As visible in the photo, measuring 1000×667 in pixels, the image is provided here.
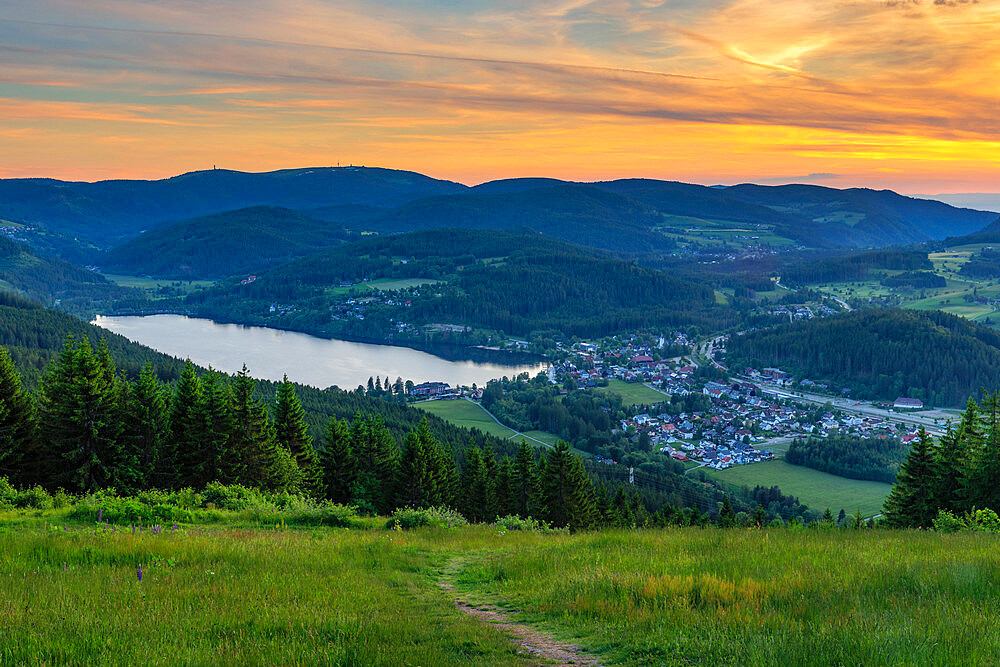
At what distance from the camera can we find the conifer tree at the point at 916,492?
28.3 metres

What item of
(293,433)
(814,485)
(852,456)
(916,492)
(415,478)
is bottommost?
(814,485)

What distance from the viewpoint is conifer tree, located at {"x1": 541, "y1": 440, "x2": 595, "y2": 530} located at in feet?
122

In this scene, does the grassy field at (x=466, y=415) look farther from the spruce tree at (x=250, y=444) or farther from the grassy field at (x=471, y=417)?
the spruce tree at (x=250, y=444)

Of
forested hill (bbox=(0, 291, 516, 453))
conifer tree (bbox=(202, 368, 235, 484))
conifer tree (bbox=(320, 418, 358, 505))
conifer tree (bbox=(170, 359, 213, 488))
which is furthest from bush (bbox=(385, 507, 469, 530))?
forested hill (bbox=(0, 291, 516, 453))

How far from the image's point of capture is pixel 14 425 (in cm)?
2375

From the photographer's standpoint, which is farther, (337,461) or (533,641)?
(337,461)

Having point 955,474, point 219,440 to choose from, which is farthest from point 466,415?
point 955,474

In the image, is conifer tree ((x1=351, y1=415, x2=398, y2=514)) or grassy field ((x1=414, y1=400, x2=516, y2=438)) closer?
conifer tree ((x1=351, y1=415, x2=398, y2=514))

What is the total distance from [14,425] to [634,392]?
11597cm

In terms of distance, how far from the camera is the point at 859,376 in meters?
144

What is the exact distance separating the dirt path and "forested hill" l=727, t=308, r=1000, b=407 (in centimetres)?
14945

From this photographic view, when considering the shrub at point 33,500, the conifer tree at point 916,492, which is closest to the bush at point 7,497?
the shrub at point 33,500

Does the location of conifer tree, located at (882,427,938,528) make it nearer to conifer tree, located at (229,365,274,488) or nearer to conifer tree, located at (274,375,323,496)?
conifer tree, located at (274,375,323,496)

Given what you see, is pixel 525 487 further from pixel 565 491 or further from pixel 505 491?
pixel 565 491
